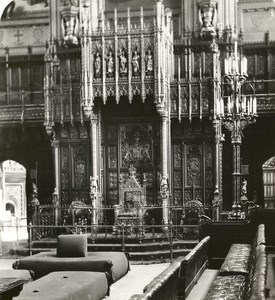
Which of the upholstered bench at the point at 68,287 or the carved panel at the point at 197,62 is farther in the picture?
the carved panel at the point at 197,62

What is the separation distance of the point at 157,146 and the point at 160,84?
2040 millimetres

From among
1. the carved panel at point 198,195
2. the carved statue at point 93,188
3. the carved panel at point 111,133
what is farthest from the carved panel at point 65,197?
the carved panel at point 198,195

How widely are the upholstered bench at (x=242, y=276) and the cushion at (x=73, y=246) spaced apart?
2681 millimetres

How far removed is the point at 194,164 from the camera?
17.3 m

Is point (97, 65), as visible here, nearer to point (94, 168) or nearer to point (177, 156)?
point (94, 168)

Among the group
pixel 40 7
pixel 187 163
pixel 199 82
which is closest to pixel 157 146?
pixel 187 163

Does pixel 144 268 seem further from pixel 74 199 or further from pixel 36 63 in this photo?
pixel 36 63

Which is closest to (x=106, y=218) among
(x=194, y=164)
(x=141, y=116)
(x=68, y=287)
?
(x=194, y=164)

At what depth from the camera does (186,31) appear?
60.0 feet

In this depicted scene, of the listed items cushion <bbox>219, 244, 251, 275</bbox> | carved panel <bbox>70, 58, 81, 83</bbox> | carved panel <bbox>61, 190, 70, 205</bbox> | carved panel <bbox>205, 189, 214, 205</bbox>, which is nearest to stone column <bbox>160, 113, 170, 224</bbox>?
carved panel <bbox>205, 189, 214, 205</bbox>

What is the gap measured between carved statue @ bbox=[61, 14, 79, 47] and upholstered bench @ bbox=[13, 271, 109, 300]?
34.6 feet

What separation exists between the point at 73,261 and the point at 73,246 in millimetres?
→ 453

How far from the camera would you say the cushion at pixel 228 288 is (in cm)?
702

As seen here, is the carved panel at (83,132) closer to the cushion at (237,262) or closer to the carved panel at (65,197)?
the carved panel at (65,197)
